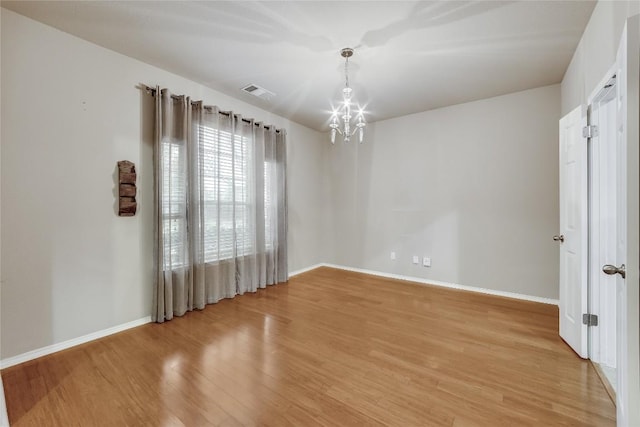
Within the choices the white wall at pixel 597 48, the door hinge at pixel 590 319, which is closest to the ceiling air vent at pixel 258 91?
the white wall at pixel 597 48

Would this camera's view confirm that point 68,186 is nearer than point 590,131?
No

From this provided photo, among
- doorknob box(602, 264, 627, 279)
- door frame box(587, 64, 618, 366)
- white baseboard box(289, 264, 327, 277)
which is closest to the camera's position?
doorknob box(602, 264, 627, 279)

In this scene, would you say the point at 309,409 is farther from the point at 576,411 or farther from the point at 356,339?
the point at 576,411

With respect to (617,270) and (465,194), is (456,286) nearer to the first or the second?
(465,194)

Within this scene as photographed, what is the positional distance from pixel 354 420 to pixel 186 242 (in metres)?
2.57

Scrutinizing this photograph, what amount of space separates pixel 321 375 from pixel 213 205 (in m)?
2.46

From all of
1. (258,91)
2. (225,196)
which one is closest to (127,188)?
(225,196)

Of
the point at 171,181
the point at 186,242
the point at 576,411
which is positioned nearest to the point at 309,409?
the point at 576,411

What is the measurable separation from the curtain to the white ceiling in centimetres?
62

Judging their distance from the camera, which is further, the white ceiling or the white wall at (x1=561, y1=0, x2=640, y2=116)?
the white ceiling

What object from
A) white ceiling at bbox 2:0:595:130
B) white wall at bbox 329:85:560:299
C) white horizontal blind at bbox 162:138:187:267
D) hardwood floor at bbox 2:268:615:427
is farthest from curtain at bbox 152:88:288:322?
white wall at bbox 329:85:560:299

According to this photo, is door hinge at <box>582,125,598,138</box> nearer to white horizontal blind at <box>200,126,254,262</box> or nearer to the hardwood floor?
the hardwood floor

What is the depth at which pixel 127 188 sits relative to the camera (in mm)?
2686

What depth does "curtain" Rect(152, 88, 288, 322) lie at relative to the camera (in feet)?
9.62
